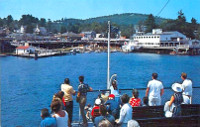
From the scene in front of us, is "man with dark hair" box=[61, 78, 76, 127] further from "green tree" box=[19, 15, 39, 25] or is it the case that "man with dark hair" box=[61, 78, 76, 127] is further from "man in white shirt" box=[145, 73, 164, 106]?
"green tree" box=[19, 15, 39, 25]

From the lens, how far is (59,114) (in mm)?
4438

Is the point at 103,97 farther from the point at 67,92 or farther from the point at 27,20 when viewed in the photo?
the point at 27,20

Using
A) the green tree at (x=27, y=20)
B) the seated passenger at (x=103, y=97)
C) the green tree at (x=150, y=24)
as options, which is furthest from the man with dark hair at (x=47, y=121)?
the green tree at (x=27, y=20)

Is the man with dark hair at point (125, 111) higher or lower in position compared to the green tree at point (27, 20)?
lower

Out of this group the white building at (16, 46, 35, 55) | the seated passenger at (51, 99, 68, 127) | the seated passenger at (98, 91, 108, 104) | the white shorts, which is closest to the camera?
the seated passenger at (51, 99, 68, 127)

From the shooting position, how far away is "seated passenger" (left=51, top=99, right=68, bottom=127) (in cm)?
433

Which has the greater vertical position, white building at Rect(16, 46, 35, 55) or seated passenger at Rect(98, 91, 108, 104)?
white building at Rect(16, 46, 35, 55)

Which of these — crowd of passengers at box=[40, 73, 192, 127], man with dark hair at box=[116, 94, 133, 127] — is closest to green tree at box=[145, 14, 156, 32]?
crowd of passengers at box=[40, 73, 192, 127]

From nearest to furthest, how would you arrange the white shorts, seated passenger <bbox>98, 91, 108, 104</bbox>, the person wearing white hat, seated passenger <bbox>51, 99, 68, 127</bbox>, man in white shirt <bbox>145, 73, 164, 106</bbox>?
seated passenger <bbox>51, 99, 68, 127</bbox>
the person wearing white hat
man in white shirt <bbox>145, 73, 164, 106</bbox>
the white shorts
seated passenger <bbox>98, 91, 108, 104</bbox>

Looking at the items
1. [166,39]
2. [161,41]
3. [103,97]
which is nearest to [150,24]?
[166,39]

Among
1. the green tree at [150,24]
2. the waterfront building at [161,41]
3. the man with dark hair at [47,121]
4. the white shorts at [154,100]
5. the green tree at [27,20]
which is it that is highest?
the green tree at [27,20]

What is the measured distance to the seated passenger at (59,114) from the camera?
4328 mm

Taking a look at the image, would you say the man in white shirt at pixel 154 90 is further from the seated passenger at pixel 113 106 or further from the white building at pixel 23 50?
the white building at pixel 23 50

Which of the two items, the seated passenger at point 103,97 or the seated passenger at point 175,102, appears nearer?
the seated passenger at point 175,102
